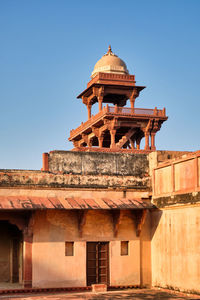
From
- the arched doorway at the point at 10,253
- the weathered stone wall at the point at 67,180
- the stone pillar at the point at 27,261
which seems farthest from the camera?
→ the arched doorway at the point at 10,253

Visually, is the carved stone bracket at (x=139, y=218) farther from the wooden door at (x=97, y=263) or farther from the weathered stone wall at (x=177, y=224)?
the wooden door at (x=97, y=263)

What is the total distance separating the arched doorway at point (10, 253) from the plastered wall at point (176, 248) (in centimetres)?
423

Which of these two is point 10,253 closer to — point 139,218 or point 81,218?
point 81,218

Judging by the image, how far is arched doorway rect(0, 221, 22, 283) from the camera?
16.7 metres

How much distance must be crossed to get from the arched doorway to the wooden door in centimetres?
224

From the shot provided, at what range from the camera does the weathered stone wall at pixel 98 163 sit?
54.3ft

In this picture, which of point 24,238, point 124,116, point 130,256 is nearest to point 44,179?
point 24,238

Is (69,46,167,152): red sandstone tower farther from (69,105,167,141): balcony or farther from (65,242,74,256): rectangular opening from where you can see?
(65,242,74,256): rectangular opening

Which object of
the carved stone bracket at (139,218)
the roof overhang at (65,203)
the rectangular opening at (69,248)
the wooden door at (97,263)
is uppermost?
the roof overhang at (65,203)

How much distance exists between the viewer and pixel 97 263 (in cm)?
1592

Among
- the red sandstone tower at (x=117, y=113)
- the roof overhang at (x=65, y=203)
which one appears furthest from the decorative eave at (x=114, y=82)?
the roof overhang at (x=65, y=203)

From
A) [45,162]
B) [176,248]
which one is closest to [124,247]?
[176,248]

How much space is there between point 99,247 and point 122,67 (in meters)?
18.1

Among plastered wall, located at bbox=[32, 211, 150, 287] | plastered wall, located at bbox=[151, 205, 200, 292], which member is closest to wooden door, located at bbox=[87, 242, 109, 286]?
plastered wall, located at bbox=[32, 211, 150, 287]
